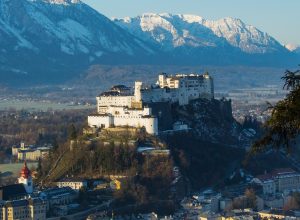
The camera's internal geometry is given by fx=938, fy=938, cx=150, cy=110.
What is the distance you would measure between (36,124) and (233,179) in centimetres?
2725

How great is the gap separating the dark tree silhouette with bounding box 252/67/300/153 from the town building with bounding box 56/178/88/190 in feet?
86.0

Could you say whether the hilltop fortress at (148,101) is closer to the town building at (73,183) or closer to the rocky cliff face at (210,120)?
the rocky cliff face at (210,120)

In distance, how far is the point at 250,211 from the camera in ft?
98.6

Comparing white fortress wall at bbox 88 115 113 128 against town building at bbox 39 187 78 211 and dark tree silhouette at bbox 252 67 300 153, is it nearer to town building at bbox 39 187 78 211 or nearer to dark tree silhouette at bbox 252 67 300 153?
town building at bbox 39 187 78 211

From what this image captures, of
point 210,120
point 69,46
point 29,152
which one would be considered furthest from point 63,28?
point 210,120

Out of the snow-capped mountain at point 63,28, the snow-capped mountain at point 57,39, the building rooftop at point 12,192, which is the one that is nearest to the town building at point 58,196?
the building rooftop at point 12,192

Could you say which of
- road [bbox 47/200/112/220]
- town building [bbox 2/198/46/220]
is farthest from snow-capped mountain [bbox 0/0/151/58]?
town building [bbox 2/198/46/220]

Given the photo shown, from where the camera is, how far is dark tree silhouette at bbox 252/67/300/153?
6695 mm

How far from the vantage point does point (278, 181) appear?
36562mm

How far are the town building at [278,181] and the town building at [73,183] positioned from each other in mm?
7052

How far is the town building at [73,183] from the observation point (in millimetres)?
32938

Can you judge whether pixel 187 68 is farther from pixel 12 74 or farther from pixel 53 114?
pixel 53 114

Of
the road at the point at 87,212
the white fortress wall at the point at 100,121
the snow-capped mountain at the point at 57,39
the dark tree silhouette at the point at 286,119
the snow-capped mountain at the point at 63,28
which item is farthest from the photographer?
the snow-capped mountain at the point at 63,28

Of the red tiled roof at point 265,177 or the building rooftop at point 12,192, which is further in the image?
the red tiled roof at point 265,177
